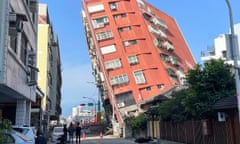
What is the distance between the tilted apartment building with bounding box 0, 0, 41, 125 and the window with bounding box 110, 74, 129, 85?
109 feet

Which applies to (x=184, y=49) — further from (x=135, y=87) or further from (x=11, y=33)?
(x=11, y=33)

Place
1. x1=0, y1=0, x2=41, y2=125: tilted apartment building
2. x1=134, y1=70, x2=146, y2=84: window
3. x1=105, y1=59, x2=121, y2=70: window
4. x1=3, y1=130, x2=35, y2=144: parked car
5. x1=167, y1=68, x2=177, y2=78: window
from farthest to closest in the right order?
x1=167, y1=68, x2=177, y2=78: window
x1=105, y1=59, x2=121, y2=70: window
x1=134, y1=70, x2=146, y2=84: window
x1=0, y1=0, x2=41, y2=125: tilted apartment building
x1=3, y1=130, x2=35, y2=144: parked car

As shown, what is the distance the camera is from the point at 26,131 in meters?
14.5

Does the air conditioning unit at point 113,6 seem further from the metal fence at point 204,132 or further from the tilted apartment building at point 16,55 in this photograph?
the tilted apartment building at point 16,55

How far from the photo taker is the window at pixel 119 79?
59484mm

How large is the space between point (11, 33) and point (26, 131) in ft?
14.8

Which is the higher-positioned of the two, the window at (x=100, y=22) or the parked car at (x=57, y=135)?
the window at (x=100, y=22)

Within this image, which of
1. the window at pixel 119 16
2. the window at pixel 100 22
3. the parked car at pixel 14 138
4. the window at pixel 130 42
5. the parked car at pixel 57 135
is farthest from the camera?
the window at pixel 119 16

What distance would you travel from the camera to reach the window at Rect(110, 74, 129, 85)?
59.5 m

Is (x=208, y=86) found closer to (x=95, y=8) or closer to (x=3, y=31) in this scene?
(x=3, y=31)

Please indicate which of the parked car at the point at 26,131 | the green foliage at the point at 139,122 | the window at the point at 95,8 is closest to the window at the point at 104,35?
the window at the point at 95,8

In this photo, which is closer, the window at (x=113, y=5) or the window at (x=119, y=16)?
the window at (x=119, y=16)

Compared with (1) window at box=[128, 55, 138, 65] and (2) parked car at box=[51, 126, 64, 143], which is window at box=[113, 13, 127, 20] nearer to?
(1) window at box=[128, 55, 138, 65]

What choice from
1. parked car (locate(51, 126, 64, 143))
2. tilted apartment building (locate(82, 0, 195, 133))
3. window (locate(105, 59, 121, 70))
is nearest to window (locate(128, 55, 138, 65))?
tilted apartment building (locate(82, 0, 195, 133))
